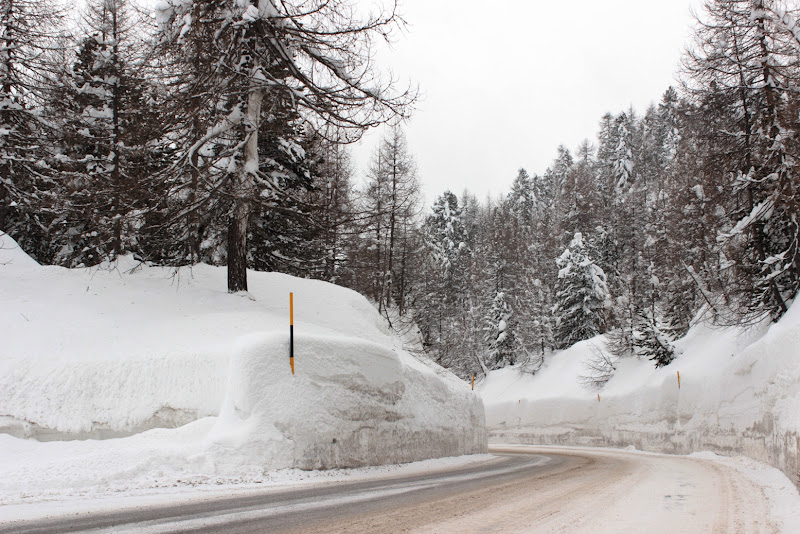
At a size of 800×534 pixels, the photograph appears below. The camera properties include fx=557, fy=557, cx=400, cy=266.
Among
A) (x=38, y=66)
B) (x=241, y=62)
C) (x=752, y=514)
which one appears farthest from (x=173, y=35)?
(x=752, y=514)

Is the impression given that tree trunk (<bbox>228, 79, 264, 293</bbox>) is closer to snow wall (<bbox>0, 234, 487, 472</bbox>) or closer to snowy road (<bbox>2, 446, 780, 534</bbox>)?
snow wall (<bbox>0, 234, 487, 472</bbox>)

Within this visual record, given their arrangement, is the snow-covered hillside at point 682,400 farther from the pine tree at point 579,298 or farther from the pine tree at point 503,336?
the pine tree at point 503,336

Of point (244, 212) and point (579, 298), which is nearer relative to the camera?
point (244, 212)

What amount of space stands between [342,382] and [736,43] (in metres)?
16.7

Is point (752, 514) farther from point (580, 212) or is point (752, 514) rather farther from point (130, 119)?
point (580, 212)

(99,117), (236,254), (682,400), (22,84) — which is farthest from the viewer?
(682,400)

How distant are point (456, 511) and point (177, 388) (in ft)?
18.1

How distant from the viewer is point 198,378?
929 centimetres

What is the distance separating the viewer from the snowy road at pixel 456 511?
15.4 feet

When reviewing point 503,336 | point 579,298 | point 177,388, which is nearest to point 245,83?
point 177,388

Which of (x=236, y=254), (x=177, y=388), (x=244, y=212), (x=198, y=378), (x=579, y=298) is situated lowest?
(x=177, y=388)

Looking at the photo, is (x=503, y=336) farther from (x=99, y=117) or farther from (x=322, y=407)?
(x=322, y=407)

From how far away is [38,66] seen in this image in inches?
686

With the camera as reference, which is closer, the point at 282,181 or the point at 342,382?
the point at 342,382
